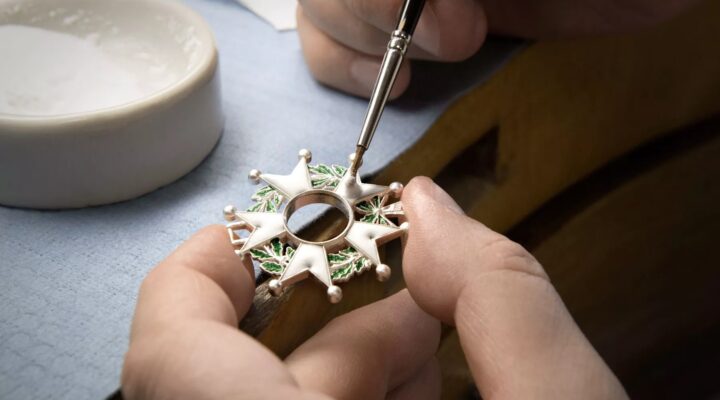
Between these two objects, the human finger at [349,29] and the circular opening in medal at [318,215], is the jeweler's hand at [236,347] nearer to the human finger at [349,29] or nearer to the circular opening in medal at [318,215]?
the circular opening in medal at [318,215]

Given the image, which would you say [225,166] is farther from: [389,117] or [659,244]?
[659,244]

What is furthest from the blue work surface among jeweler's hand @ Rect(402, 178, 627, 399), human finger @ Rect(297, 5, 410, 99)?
jeweler's hand @ Rect(402, 178, 627, 399)

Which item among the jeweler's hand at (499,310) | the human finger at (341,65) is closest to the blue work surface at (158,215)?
the human finger at (341,65)

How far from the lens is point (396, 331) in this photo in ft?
1.27

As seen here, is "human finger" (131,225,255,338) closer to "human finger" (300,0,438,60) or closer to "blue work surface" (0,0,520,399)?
"blue work surface" (0,0,520,399)

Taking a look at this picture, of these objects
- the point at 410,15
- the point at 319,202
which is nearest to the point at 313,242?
the point at 319,202

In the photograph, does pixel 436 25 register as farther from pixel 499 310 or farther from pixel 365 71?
pixel 499 310

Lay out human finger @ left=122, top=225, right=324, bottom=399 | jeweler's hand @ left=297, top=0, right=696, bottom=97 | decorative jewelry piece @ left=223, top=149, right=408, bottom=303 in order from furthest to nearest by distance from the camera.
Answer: jeweler's hand @ left=297, top=0, right=696, bottom=97
decorative jewelry piece @ left=223, top=149, right=408, bottom=303
human finger @ left=122, top=225, right=324, bottom=399

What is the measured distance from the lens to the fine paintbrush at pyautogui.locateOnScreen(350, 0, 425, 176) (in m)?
0.43

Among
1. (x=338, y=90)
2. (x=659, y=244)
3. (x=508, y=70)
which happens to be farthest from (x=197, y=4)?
(x=659, y=244)

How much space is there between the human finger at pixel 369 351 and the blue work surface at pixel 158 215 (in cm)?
10

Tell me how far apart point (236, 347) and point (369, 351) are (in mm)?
104

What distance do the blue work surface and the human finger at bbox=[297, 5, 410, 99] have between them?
13 mm

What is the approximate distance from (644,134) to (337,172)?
430mm
